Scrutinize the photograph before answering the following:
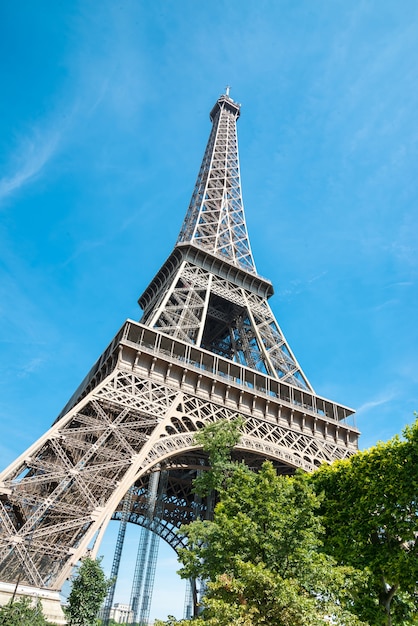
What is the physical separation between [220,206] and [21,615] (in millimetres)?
37948

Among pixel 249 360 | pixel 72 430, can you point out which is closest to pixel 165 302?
pixel 249 360

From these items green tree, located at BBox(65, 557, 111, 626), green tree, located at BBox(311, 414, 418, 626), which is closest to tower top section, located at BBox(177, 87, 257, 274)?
green tree, located at BBox(311, 414, 418, 626)

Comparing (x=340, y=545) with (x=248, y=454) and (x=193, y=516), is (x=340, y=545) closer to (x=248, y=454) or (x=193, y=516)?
(x=248, y=454)

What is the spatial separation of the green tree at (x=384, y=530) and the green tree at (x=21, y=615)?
9226 millimetres

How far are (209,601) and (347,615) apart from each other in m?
3.36

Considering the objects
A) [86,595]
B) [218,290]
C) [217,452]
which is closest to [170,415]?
[217,452]

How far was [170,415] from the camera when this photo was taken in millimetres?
21531

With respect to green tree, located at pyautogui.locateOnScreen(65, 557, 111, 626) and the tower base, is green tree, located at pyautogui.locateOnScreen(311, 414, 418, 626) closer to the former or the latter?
green tree, located at pyautogui.locateOnScreen(65, 557, 111, 626)

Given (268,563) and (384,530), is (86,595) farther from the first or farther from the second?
(384,530)

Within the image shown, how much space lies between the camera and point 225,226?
43.0 meters

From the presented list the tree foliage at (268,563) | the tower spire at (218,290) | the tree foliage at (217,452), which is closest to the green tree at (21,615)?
the tree foliage at (268,563)

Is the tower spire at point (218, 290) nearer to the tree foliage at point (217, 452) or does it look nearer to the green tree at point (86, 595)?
the tree foliage at point (217, 452)

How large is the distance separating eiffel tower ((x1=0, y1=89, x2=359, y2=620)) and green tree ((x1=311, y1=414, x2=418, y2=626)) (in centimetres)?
706

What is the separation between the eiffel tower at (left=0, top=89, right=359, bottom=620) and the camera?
15.6 metres
